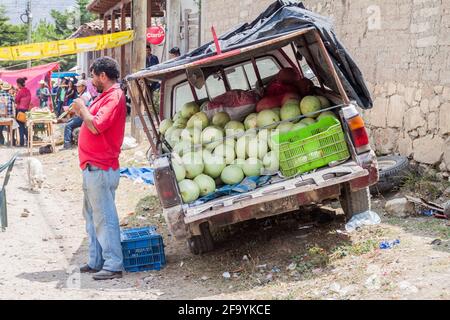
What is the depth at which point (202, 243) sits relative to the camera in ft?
23.6

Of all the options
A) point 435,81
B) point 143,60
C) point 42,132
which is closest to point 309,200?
point 435,81

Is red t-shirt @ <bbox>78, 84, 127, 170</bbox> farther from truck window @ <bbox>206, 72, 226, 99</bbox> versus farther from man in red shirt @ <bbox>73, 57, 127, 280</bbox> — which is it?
truck window @ <bbox>206, 72, 226, 99</bbox>

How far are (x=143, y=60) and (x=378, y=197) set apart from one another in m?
7.93

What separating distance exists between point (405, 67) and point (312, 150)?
3.73m

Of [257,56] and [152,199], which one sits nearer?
[257,56]

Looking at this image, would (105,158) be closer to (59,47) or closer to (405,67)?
(405,67)

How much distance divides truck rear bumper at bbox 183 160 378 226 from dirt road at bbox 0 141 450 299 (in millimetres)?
590

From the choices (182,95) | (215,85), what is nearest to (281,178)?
(215,85)

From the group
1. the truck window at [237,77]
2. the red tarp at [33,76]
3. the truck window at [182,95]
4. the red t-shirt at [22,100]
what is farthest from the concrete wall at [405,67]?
the red tarp at [33,76]

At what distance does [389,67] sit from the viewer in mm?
9820

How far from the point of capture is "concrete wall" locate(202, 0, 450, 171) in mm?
8672

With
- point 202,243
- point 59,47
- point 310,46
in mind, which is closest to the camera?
point 202,243

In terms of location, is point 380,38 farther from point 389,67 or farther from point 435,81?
point 435,81

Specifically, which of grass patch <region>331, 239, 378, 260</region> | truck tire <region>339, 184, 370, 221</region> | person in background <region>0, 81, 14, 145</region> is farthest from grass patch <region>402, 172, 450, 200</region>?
person in background <region>0, 81, 14, 145</region>
